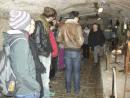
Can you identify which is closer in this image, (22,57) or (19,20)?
(22,57)

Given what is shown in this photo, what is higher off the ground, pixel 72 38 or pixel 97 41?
pixel 72 38

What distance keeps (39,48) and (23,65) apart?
2.44 metres

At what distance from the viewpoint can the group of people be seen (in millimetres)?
4164

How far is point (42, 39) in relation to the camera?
21.5 ft

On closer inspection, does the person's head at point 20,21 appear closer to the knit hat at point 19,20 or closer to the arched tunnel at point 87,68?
the knit hat at point 19,20

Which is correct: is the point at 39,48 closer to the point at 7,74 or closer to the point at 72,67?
the point at 72,67

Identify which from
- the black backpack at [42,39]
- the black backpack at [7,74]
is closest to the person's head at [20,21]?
the black backpack at [7,74]

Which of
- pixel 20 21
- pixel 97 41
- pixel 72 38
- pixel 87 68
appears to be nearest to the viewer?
pixel 20 21

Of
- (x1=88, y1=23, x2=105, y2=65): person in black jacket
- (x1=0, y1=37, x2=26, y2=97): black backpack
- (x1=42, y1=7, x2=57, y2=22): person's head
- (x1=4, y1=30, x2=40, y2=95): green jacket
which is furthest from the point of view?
(x1=88, y1=23, x2=105, y2=65): person in black jacket

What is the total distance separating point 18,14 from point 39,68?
0.67m

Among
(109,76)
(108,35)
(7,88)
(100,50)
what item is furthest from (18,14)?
(108,35)

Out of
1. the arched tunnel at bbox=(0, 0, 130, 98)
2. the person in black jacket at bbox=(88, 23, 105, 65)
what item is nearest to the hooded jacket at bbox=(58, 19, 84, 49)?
the arched tunnel at bbox=(0, 0, 130, 98)

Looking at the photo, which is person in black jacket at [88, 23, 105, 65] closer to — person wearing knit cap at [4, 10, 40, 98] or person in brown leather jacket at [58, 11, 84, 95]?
person in brown leather jacket at [58, 11, 84, 95]

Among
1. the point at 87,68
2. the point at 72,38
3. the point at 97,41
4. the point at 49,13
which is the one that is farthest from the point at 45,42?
the point at 97,41
